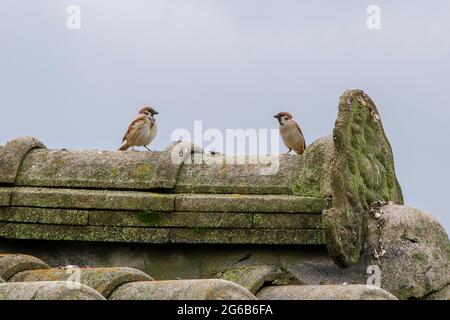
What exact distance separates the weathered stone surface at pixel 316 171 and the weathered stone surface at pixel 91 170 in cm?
131

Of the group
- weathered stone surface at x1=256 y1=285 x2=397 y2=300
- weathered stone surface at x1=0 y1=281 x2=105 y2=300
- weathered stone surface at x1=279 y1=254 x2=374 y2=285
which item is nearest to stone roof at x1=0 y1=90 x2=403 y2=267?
A: weathered stone surface at x1=279 y1=254 x2=374 y2=285

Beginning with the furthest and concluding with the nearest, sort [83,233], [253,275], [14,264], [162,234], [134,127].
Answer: [134,127] → [83,233] → [162,234] → [253,275] → [14,264]

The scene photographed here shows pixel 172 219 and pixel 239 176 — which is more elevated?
pixel 239 176

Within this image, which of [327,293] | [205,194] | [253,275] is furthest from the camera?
[205,194]

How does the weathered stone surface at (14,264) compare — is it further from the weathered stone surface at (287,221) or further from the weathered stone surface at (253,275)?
the weathered stone surface at (287,221)

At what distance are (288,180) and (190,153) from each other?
1.11 meters

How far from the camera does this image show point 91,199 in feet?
40.2

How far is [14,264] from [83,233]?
1502 mm

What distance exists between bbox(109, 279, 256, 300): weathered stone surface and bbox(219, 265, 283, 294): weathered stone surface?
1.92 m

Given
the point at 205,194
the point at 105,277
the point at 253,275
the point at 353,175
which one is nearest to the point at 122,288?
the point at 105,277

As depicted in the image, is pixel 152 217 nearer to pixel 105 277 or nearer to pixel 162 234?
pixel 162 234

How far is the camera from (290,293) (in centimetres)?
1051

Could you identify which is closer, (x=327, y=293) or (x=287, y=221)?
(x=327, y=293)
